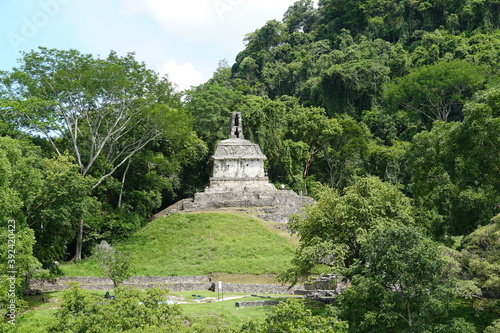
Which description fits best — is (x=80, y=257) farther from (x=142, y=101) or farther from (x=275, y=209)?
(x=275, y=209)

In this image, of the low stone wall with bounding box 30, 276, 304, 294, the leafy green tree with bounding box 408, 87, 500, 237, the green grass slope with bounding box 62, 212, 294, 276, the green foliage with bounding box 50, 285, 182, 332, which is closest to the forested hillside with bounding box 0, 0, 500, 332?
the leafy green tree with bounding box 408, 87, 500, 237

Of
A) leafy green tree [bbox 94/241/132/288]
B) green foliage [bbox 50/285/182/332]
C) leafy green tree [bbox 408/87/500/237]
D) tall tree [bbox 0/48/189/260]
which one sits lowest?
green foliage [bbox 50/285/182/332]

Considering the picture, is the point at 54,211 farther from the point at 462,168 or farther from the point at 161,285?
the point at 462,168

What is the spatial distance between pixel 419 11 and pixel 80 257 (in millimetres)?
60124

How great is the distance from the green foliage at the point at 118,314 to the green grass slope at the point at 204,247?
1080cm

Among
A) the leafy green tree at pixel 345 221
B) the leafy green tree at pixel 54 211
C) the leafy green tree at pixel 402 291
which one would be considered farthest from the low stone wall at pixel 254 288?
the leafy green tree at pixel 402 291

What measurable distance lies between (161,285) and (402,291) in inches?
467

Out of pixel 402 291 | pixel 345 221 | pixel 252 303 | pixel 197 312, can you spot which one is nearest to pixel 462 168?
pixel 345 221

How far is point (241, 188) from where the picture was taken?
42.3 metres

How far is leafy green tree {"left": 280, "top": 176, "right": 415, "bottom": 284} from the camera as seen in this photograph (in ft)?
64.4

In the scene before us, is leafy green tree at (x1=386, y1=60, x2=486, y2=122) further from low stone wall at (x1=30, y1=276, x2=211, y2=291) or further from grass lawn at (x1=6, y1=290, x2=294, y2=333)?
grass lawn at (x1=6, y1=290, x2=294, y2=333)

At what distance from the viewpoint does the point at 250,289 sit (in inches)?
942

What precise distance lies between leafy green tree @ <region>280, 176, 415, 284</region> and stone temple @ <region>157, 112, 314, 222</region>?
48.0 feet

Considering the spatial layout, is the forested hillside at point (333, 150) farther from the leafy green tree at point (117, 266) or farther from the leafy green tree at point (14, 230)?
the leafy green tree at point (117, 266)
